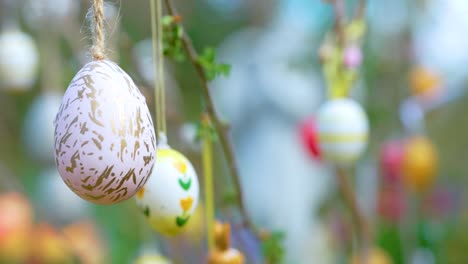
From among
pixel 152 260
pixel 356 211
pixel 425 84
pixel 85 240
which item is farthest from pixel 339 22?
pixel 85 240

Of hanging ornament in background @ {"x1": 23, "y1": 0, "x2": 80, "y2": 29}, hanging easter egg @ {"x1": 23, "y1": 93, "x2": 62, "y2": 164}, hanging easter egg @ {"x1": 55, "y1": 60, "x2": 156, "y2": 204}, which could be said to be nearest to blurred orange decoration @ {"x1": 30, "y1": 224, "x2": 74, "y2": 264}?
hanging easter egg @ {"x1": 23, "y1": 93, "x2": 62, "y2": 164}

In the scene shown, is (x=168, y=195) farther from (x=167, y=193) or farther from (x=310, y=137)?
(x=310, y=137)

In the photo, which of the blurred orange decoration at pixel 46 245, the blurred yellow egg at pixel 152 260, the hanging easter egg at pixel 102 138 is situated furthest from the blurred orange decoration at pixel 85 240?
the hanging easter egg at pixel 102 138

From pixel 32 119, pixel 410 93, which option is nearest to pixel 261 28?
pixel 410 93

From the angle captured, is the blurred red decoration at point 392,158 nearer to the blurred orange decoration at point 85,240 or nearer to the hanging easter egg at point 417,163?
the hanging easter egg at point 417,163

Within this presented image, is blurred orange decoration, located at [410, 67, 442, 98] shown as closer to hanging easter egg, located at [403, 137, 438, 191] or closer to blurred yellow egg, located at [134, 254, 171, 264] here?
hanging easter egg, located at [403, 137, 438, 191]
